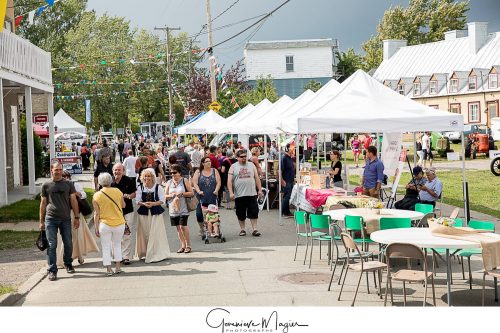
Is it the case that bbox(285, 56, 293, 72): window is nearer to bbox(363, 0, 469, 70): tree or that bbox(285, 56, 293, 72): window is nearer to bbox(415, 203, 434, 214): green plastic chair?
bbox(363, 0, 469, 70): tree

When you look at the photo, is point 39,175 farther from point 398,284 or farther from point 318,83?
point 398,284

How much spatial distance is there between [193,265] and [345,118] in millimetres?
3402

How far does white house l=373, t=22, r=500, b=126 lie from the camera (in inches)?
771

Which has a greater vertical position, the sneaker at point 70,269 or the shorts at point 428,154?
the shorts at point 428,154

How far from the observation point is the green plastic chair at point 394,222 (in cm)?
938

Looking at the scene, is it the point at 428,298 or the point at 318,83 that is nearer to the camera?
the point at 428,298

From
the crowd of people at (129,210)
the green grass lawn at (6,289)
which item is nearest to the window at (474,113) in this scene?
the crowd of people at (129,210)

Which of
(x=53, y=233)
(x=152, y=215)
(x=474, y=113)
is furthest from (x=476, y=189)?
(x=474, y=113)

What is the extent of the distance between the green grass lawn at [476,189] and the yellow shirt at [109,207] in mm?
8773

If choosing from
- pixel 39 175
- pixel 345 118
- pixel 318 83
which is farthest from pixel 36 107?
pixel 345 118

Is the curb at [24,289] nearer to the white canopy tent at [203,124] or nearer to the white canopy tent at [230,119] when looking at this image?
the white canopy tent at [230,119]

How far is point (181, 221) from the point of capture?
1147cm

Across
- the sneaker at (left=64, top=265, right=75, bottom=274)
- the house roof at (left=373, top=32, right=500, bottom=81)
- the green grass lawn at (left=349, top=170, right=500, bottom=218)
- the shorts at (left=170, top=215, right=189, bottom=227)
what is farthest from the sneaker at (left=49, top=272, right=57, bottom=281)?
the house roof at (left=373, top=32, right=500, bottom=81)

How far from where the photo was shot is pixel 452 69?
2689 cm
